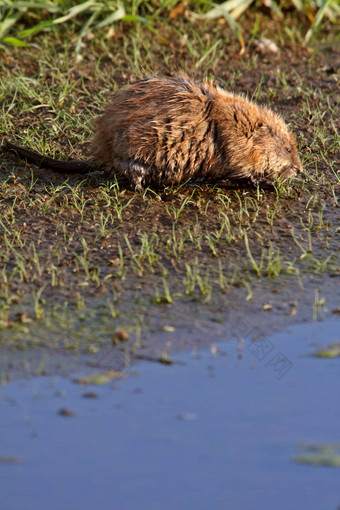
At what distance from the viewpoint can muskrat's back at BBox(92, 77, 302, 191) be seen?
5.30 m

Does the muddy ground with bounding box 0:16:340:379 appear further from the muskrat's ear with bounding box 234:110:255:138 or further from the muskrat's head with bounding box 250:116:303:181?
A: the muskrat's ear with bounding box 234:110:255:138

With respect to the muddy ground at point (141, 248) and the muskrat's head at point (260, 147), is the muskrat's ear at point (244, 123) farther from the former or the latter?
the muddy ground at point (141, 248)

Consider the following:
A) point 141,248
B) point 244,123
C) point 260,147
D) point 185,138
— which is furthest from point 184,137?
point 141,248

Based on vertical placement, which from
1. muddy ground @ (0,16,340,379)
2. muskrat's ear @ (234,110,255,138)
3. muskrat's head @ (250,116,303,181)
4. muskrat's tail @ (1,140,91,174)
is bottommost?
muddy ground @ (0,16,340,379)

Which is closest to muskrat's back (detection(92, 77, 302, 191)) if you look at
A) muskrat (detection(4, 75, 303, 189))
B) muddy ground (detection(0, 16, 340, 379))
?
muskrat (detection(4, 75, 303, 189))

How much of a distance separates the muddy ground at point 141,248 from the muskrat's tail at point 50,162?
0.22 ft

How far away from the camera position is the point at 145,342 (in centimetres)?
408

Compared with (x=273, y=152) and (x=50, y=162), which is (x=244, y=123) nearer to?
(x=273, y=152)

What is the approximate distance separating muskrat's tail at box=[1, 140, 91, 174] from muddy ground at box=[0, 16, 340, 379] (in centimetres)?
7

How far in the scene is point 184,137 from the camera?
533cm

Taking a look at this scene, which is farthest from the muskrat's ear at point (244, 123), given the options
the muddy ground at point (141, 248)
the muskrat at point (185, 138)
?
the muddy ground at point (141, 248)

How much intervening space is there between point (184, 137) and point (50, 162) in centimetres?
101

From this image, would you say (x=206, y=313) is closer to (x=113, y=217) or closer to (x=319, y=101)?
(x=113, y=217)

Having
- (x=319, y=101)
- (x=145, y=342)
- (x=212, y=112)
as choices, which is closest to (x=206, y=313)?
(x=145, y=342)
